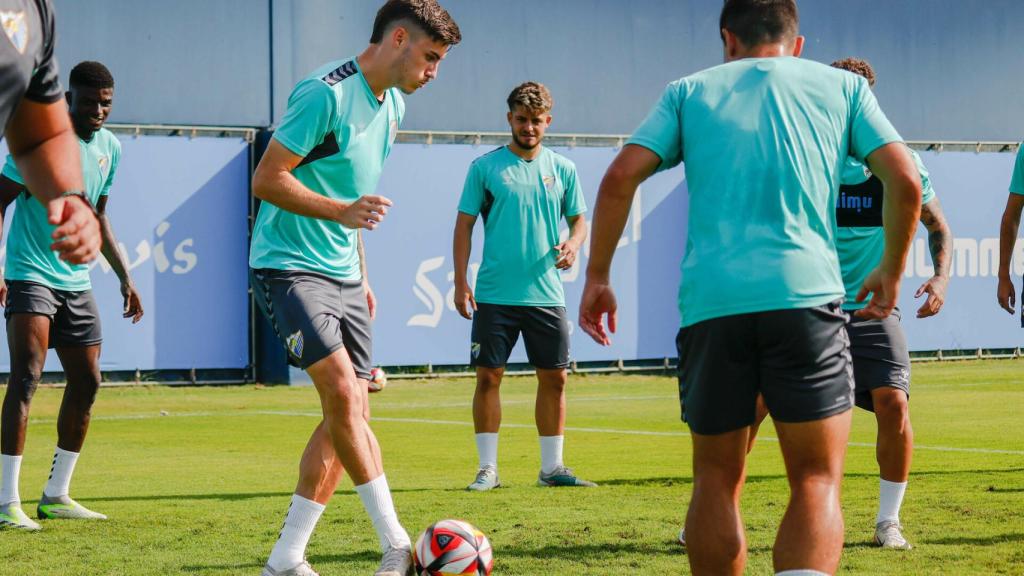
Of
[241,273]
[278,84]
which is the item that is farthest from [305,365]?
[278,84]

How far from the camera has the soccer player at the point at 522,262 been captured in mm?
9188

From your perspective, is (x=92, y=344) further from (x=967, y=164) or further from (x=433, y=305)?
(x=967, y=164)

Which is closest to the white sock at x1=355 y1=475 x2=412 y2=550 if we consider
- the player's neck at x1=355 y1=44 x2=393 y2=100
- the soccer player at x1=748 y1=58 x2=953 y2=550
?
the player's neck at x1=355 y1=44 x2=393 y2=100

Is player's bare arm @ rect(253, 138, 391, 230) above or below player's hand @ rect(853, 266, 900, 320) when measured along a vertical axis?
above

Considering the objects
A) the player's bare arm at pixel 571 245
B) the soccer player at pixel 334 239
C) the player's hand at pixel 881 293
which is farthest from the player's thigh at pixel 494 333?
the player's hand at pixel 881 293

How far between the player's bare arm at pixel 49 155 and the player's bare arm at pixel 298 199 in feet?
5.37

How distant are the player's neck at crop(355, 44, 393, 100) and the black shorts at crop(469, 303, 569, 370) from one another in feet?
12.0

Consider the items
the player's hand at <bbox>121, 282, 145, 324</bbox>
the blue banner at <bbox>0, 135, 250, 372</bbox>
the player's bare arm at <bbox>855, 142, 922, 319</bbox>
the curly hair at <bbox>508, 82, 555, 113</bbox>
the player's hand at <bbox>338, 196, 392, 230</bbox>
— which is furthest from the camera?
the blue banner at <bbox>0, 135, 250, 372</bbox>

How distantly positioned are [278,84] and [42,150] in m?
18.6

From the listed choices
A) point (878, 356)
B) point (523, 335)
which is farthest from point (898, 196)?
point (523, 335)

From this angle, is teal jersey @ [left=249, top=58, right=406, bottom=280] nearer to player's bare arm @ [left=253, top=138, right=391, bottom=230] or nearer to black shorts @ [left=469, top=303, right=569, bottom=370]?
player's bare arm @ [left=253, top=138, right=391, bottom=230]

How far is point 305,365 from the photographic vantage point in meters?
5.61

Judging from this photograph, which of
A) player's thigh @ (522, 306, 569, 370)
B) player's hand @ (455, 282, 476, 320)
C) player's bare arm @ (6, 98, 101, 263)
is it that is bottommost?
player's thigh @ (522, 306, 569, 370)

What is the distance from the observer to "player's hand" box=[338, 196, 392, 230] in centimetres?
534
